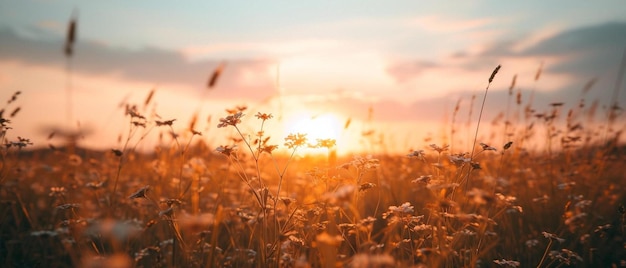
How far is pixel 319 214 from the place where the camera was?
3.29 meters

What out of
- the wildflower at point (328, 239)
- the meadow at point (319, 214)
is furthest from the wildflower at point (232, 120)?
the wildflower at point (328, 239)

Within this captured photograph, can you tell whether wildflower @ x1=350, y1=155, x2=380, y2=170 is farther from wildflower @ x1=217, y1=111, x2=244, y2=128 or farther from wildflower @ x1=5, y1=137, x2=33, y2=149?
wildflower @ x1=5, y1=137, x2=33, y2=149

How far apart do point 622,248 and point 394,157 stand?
206 inches

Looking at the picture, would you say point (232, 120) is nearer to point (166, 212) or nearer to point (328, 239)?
point (166, 212)

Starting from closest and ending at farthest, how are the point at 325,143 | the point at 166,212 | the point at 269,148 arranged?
the point at 166,212 → the point at 269,148 → the point at 325,143

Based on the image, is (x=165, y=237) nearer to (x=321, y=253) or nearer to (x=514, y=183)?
(x=321, y=253)

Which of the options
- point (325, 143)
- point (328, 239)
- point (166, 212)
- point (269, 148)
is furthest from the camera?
point (325, 143)

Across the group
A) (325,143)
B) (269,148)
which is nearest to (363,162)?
(325,143)

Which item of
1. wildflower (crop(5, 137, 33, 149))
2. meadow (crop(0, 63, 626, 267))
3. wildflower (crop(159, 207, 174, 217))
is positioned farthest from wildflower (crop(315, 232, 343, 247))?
wildflower (crop(5, 137, 33, 149))

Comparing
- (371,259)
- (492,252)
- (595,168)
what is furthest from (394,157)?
(371,259)

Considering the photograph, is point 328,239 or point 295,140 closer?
point 328,239

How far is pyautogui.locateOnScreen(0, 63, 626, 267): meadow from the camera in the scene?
2.84m

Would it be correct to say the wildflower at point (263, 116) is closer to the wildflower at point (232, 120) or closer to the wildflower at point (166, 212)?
the wildflower at point (232, 120)

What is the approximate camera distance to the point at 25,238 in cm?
435
